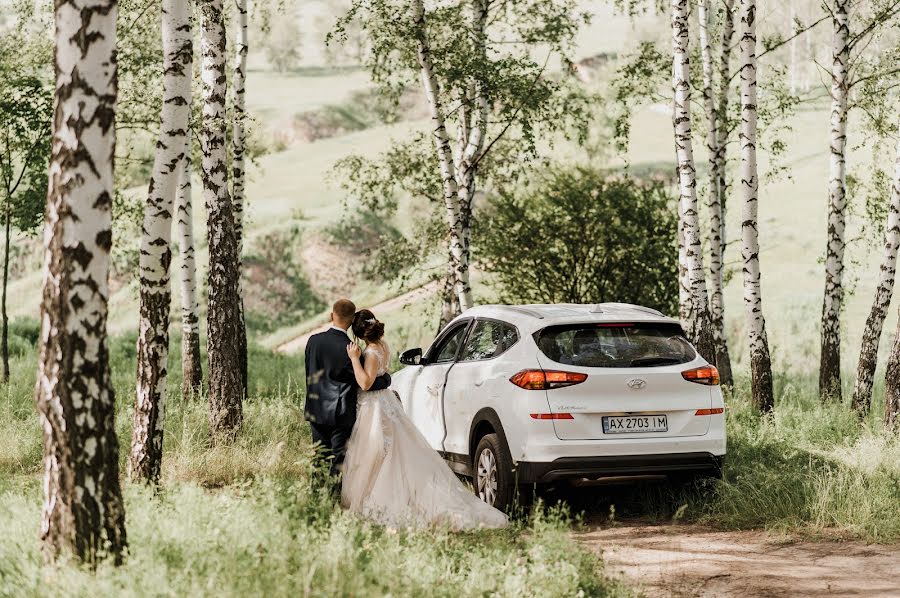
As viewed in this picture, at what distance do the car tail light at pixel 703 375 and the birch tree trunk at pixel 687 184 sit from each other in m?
5.94

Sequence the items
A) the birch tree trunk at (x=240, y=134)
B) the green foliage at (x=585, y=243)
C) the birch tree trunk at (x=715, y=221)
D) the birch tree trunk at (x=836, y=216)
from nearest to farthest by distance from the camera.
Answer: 1. the birch tree trunk at (x=836, y=216)
2. the birch tree trunk at (x=240, y=134)
3. the birch tree trunk at (x=715, y=221)
4. the green foliage at (x=585, y=243)

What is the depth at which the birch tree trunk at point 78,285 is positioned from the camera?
5152 mm

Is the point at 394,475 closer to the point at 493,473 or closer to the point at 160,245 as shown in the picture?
the point at 493,473

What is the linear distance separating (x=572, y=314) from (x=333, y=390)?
2.09m

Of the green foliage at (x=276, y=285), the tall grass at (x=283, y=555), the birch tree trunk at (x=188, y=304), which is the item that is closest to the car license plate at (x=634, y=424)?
the tall grass at (x=283, y=555)

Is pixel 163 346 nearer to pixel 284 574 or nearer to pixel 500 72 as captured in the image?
pixel 284 574

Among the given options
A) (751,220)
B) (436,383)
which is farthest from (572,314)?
(751,220)

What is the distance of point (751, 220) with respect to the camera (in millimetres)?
13820

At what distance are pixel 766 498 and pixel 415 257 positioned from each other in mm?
15191

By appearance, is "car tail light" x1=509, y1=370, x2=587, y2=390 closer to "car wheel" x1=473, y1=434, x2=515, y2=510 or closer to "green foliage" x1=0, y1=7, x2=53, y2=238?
"car wheel" x1=473, y1=434, x2=515, y2=510

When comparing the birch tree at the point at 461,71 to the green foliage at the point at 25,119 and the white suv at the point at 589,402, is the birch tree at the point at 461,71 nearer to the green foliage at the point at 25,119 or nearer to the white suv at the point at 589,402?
the green foliage at the point at 25,119

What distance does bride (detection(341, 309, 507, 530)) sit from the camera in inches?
314

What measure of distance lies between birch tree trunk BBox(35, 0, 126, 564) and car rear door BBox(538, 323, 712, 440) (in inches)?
152

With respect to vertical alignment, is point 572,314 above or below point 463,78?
below
